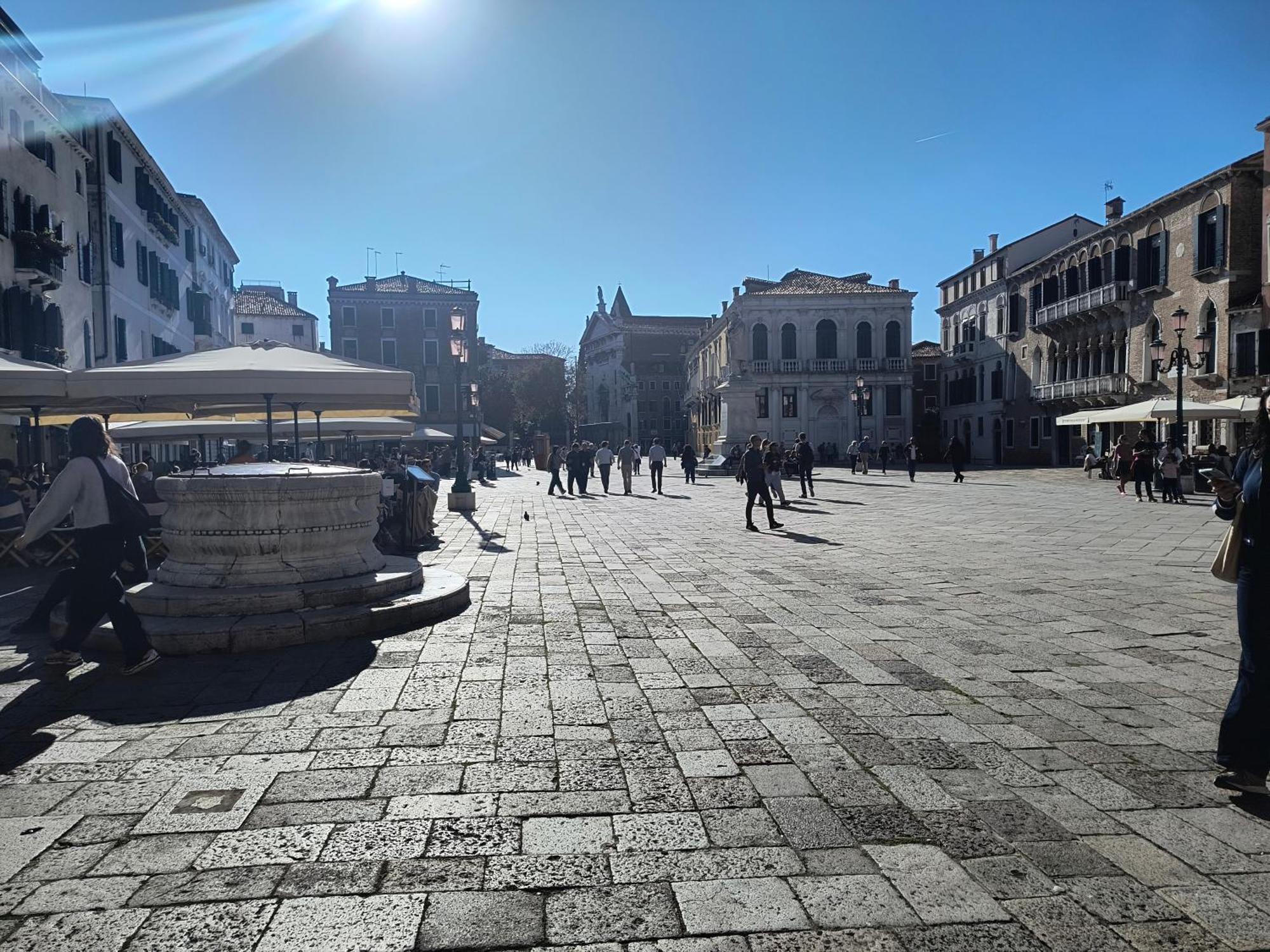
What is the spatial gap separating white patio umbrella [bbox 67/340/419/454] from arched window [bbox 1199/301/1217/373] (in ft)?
91.8

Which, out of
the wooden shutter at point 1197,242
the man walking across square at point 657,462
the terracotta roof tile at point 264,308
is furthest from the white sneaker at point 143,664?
the terracotta roof tile at point 264,308

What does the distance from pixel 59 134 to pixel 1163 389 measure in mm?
35318

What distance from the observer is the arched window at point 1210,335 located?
91.4 ft

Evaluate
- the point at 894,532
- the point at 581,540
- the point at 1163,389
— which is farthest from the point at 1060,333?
the point at 581,540

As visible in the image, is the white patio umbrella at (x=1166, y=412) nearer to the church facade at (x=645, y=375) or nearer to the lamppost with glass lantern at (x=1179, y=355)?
the lamppost with glass lantern at (x=1179, y=355)

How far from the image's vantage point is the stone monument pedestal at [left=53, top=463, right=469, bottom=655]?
18.2ft

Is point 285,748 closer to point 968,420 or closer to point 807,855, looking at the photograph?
point 807,855

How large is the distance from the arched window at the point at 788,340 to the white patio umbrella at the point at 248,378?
143 feet

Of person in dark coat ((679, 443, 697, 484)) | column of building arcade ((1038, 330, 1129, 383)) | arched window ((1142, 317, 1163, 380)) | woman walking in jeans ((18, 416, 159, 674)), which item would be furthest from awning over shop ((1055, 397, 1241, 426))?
woman walking in jeans ((18, 416, 159, 674))

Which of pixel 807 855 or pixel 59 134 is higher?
pixel 59 134

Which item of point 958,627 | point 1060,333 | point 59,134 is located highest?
point 59,134

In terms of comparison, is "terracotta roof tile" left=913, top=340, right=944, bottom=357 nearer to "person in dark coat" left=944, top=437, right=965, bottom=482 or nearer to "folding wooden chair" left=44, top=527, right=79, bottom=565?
"person in dark coat" left=944, top=437, right=965, bottom=482

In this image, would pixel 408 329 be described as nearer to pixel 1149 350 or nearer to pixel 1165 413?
pixel 1149 350

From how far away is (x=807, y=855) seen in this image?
2.76 meters
